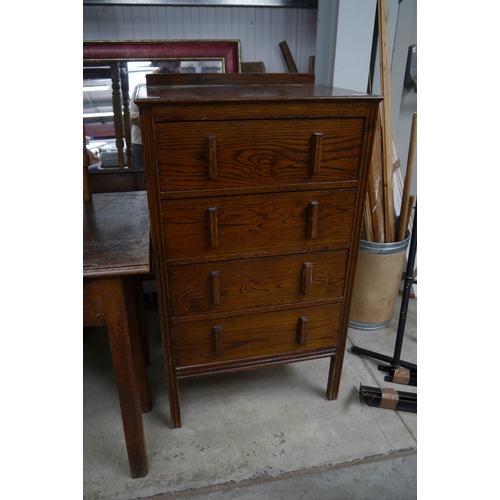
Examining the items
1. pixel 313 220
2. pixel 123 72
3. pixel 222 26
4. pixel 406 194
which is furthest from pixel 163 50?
pixel 406 194

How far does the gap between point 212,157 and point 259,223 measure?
272mm

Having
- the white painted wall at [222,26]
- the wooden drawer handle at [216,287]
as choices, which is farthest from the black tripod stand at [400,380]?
the white painted wall at [222,26]

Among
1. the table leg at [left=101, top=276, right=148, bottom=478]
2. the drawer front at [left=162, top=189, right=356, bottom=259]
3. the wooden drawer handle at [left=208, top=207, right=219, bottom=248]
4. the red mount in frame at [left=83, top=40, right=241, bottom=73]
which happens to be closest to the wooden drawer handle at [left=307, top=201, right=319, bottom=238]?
the drawer front at [left=162, top=189, right=356, bottom=259]

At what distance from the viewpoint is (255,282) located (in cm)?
144

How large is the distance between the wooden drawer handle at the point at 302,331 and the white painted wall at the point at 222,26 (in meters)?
1.42

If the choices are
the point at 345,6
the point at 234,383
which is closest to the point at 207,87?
the point at 345,6

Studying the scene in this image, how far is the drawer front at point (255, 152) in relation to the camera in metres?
1.19

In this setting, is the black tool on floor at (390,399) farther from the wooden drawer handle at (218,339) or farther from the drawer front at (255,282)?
the wooden drawer handle at (218,339)

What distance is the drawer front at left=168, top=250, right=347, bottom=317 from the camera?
4.52ft

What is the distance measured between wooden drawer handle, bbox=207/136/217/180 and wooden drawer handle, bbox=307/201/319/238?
0.34 metres

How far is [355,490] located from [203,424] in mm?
616

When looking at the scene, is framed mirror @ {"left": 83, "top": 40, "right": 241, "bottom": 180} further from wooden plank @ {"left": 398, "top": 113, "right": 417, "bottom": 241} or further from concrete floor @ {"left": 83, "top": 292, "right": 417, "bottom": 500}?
concrete floor @ {"left": 83, "top": 292, "right": 417, "bottom": 500}

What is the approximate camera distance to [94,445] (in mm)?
1560

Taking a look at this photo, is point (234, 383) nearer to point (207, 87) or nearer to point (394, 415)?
point (394, 415)
